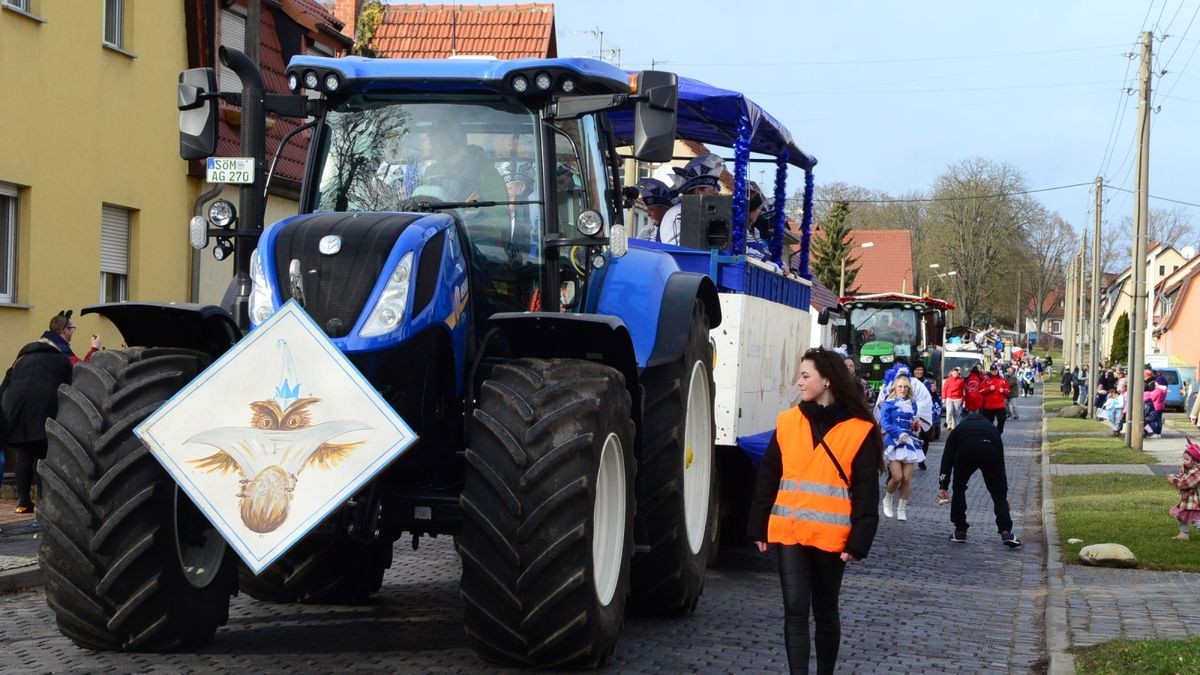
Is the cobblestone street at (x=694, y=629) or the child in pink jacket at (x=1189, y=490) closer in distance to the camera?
the cobblestone street at (x=694, y=629)

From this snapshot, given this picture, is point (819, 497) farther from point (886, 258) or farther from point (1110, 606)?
point (886, 258)

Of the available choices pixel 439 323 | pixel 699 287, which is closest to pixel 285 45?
pixel 699 287

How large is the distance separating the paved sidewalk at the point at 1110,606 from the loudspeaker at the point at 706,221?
11.5 feet

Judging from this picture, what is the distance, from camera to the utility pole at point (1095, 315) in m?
50.3

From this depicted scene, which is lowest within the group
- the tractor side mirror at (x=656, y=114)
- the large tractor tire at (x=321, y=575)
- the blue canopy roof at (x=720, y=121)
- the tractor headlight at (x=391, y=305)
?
the large tractor tire at (x=321, y=575)

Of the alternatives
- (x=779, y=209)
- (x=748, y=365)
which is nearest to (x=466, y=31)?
(x=779, y=209)

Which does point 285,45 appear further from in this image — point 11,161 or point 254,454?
point 254,454

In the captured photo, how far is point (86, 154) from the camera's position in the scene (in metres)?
19.6

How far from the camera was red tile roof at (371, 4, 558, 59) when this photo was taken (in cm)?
3275

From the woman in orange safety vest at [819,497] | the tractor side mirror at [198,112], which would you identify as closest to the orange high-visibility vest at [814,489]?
the woman in orange safety vest at [819,497]

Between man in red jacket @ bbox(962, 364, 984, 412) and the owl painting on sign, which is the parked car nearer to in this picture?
man in red jacket @ bbox(962, 364, 984, 412)

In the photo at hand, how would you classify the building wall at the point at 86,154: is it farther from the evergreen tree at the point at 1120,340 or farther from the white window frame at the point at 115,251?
the evergreen tree at the point at 1120,340

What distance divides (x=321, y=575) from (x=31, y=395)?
5.22 meters

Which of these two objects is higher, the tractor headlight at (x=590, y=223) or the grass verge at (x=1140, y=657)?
the tractor headlight at (x=590, y=223)
